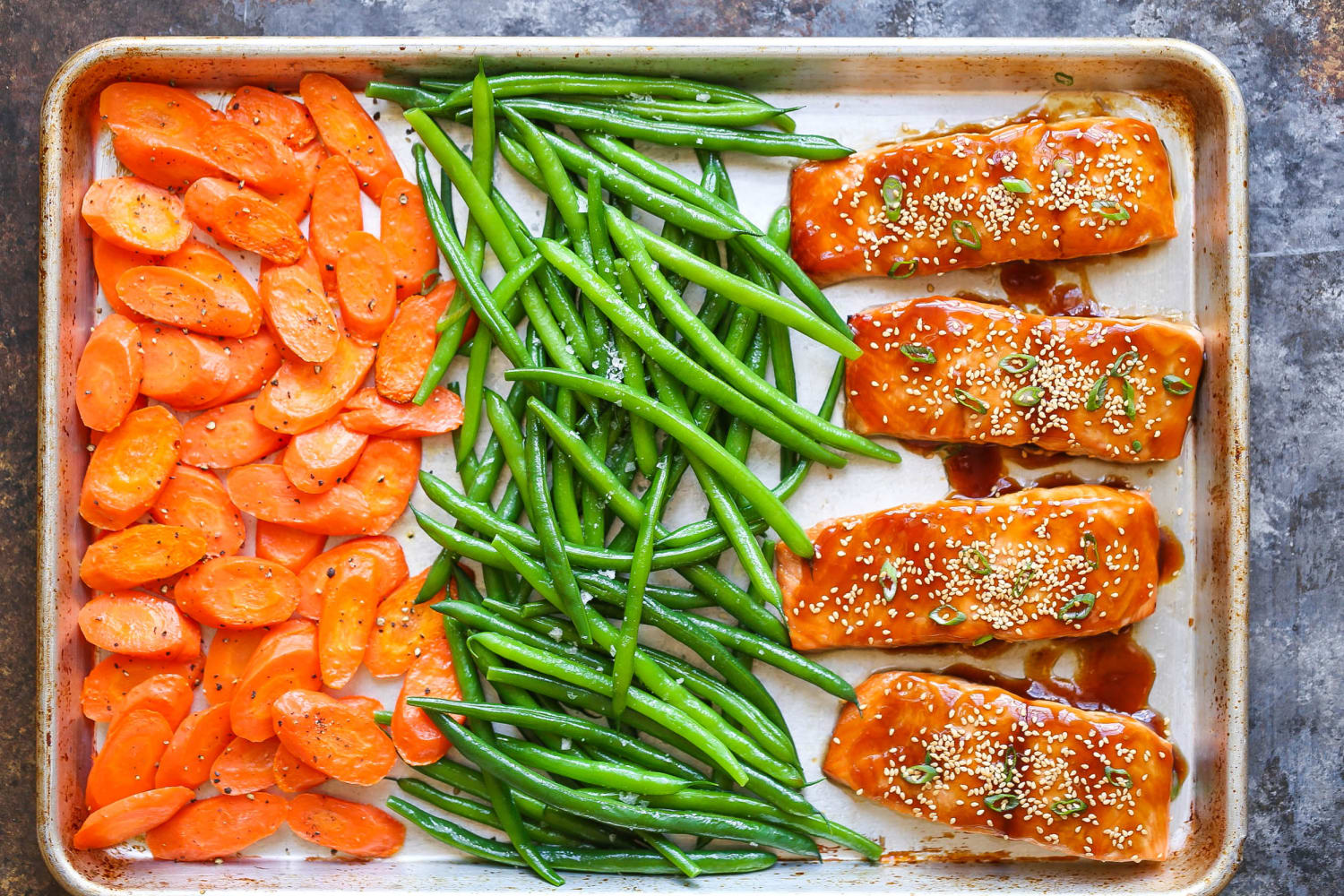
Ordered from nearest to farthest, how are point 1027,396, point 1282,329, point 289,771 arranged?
point 1027,396
point 289,771
point 1282,329

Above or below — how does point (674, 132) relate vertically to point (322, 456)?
above

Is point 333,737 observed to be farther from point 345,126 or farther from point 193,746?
point 345,126

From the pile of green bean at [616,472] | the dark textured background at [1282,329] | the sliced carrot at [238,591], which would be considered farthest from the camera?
the dark textured background at [1282,329]

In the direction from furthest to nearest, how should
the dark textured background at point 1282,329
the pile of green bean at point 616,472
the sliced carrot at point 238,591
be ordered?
the dark textured background at point 1282,329
the sliced carrot at point 238,591
the pile of green bean at point 616,472

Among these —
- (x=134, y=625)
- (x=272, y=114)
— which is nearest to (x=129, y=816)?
(x=134, y=625)

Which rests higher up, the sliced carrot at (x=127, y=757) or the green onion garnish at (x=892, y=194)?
the green onion garnish at (x=892, y=194)

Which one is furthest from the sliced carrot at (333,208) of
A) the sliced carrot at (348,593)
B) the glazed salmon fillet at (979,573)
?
the glazed salmon fillet at (979,573)

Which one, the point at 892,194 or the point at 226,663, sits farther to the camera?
the point at 226,663

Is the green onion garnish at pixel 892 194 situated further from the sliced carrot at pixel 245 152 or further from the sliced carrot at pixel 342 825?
the sliced carrot at pixel 342 825
